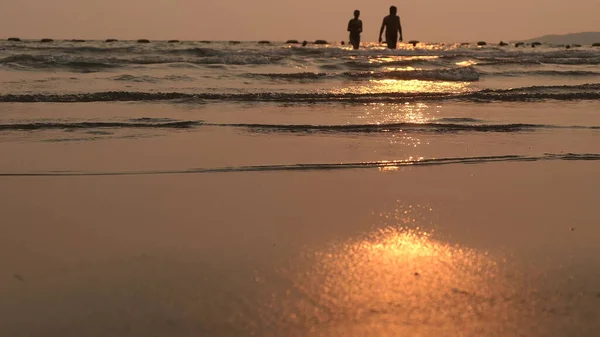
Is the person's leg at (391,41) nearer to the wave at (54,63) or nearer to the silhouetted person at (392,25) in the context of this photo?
the silhouetted person at (392,25)

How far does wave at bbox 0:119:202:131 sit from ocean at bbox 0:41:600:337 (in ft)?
0.08

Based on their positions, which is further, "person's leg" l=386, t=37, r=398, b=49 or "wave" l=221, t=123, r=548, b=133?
"person's leg" l=386, t=37, r=398, b=49

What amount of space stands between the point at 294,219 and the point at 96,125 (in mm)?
3285

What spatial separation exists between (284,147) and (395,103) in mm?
3447

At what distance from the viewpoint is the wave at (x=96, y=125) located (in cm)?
616

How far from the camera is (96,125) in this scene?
6348 mm

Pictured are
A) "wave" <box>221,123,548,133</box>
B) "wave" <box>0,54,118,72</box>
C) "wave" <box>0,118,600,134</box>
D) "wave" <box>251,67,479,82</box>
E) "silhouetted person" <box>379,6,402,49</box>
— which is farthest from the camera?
"silhouetted person" <box>379,6,402,49</box>

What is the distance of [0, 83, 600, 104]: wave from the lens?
8211 mm

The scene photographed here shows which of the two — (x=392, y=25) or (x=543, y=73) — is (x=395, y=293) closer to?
(x=543, y=73)

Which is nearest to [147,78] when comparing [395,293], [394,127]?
[394,127]

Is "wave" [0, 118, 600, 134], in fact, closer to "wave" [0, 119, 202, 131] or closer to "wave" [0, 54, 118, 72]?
"wave" [0, 119, 202, 131]

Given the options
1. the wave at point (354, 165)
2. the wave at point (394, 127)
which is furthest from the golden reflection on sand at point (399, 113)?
the wave at point (354, 165)

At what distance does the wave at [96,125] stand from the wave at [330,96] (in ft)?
5.88

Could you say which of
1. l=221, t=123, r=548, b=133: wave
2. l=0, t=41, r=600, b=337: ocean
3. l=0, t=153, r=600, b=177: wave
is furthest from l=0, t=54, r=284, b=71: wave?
l=0, t=153, r=600, b=177: wave
